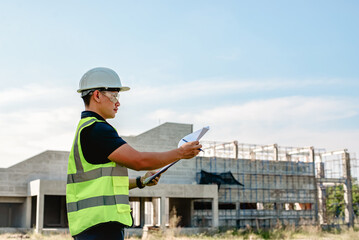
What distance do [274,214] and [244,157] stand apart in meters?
6.14

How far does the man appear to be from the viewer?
274 centimetres

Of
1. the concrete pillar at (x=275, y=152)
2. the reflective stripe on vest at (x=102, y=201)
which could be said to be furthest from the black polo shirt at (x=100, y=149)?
the concrete pillar at (x=275, y=152)

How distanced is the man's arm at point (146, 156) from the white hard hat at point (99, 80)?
471mm


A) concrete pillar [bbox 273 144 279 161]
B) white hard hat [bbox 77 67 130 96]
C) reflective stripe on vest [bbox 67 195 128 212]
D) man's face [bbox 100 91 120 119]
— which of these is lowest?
reflective stripe on vest [bbox 67 195 128 212]

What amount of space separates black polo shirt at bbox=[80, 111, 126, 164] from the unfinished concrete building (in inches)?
1264

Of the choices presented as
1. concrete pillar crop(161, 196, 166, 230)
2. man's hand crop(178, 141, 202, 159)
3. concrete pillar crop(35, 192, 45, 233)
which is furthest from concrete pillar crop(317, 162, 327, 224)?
man's hand crop(178, 141, 202, 159)

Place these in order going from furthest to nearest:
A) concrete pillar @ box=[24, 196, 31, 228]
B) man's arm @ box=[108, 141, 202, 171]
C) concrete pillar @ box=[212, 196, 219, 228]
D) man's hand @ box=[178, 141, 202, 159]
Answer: concrete pillar @ box=[212, 196, 219, 228] → concrete pillar @ box=[24, 196, 31, 228] → man's hand @ box=[178, 141, 202, 159] → man's arm @ box=[108, 141, 202, 171]

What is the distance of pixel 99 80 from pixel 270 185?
146 feet

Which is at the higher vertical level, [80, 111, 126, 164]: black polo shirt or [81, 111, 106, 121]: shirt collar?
[81, 111, 106, 121]: shirt collar

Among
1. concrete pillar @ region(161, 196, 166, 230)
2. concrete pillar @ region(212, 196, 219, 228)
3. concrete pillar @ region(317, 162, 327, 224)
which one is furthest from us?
concrete pillar @ region(317, 162, 327, 224)

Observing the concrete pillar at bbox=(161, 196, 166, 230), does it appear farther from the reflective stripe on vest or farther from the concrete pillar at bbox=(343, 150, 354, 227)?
the reflective stripe on vest

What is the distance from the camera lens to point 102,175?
2.78 meters

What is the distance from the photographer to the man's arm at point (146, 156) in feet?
8.98

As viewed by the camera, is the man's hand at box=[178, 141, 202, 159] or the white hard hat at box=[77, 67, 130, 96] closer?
the man's hand at box=[178, 141, 202, 159]
